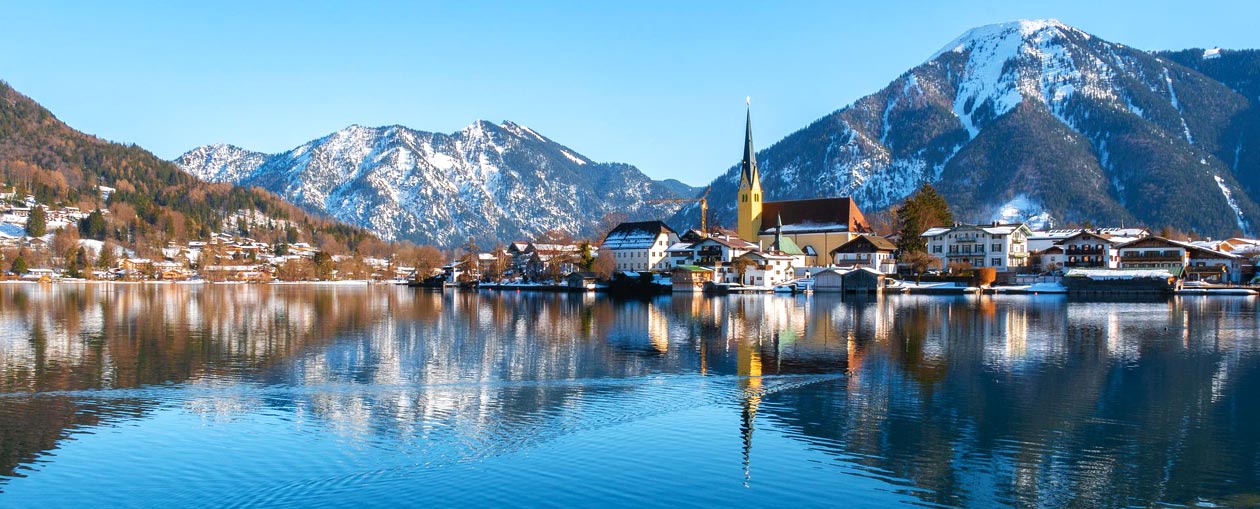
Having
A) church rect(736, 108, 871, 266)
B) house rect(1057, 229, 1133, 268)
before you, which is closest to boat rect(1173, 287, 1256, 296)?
house rect(1057, 229, 1133, 268)

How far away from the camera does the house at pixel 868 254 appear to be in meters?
91.2

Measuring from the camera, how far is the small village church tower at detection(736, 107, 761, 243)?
115 meters

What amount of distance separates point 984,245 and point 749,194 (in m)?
33.7

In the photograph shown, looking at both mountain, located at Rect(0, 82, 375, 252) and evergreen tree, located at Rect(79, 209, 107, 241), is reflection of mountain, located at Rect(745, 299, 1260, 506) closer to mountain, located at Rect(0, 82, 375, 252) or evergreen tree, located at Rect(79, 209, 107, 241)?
mountain, located at Rect(0, 82, 375, 252)

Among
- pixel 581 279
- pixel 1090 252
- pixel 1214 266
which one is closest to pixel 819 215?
pixel 1090 252

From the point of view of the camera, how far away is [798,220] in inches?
4441

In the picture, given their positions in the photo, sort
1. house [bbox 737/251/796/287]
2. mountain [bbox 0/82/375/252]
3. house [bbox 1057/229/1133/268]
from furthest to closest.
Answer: mountain [bbox 0/82/375/252] < house [bbox 737/251/796/287] < house [bbox 1057/229/1133/268]

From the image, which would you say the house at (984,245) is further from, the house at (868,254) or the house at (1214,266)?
the house at (1214,266)

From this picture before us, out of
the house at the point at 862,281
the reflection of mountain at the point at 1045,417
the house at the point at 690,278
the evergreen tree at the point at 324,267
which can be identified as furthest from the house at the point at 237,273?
the reflection of mountain at the point at 1045,417

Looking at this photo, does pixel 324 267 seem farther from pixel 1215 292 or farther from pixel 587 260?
pixel 1215 292

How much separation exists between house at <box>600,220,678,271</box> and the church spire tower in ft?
37.3

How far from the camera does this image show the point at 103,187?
18475cm

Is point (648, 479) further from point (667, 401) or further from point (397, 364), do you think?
point (397, 364)

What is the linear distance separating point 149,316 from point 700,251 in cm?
6121
